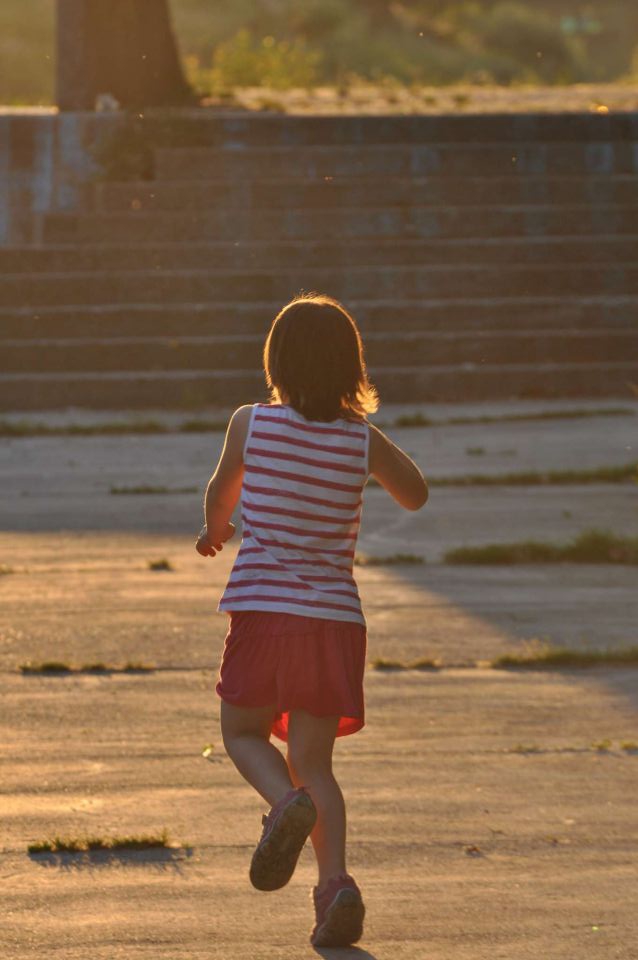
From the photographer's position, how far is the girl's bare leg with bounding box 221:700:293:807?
3865mm

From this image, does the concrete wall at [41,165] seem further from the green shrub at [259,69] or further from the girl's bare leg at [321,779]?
the girl's bare leg at [321,779]

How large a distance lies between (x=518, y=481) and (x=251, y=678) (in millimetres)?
7171

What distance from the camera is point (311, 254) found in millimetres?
16688

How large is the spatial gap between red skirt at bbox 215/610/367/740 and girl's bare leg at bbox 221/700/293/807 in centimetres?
5

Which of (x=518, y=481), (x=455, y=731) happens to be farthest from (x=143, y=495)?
(x=455, y=731)

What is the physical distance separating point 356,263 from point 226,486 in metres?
12.8

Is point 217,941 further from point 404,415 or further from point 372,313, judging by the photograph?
point 372,313

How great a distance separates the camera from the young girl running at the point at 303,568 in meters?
3.85

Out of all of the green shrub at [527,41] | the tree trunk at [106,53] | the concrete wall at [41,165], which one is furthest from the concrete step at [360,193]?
the green shrub at [527,41]

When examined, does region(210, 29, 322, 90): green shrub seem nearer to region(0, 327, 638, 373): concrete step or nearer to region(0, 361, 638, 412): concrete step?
region(0, 327, 638, 373): concrete step

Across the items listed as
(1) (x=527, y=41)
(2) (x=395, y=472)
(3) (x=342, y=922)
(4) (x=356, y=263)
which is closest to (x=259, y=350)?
(4) (x=356, y=263)

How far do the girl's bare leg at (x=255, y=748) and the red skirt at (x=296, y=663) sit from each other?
0.05 m

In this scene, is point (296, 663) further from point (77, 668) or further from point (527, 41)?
point (527, 41)

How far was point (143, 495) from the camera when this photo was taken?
10.6 meters
